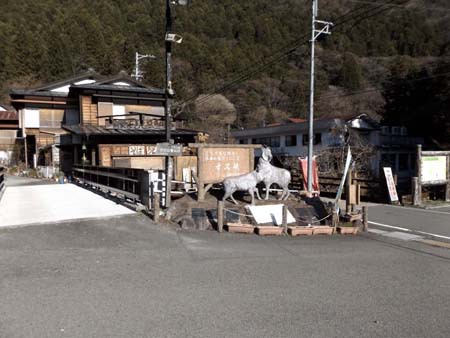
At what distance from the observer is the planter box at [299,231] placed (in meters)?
8.75

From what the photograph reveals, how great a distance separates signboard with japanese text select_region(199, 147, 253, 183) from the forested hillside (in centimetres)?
3013

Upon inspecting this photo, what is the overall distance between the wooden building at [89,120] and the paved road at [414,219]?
11.8m

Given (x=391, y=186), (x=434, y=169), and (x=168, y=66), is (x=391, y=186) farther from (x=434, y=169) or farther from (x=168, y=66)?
(x=168, y=66)

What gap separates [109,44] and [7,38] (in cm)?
1253

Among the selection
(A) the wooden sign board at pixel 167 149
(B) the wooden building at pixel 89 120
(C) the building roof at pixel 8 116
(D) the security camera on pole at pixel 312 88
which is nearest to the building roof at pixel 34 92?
(B) the wooden building at pixel 89 120

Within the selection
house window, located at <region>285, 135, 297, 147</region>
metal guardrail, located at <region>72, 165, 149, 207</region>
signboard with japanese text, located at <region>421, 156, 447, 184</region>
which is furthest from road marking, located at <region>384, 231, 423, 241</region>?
house window, located at <region>285, 135, 297, 147</region>

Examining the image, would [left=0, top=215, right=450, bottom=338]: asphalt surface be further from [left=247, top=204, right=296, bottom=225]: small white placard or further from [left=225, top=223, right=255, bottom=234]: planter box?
[left=247, top=204, right=296, bottom=225]: small white placard

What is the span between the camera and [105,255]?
6637 millimetres

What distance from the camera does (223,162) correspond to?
426 inches

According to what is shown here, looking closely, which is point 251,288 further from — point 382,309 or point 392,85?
point 392,85

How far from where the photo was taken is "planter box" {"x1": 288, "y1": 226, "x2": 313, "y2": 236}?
875 cm

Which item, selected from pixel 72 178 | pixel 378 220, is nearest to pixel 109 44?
pixel 72 178

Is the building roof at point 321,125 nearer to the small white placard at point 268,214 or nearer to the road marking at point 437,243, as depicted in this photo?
the road marking at point 437,243

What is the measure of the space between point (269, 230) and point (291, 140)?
91.1ft
